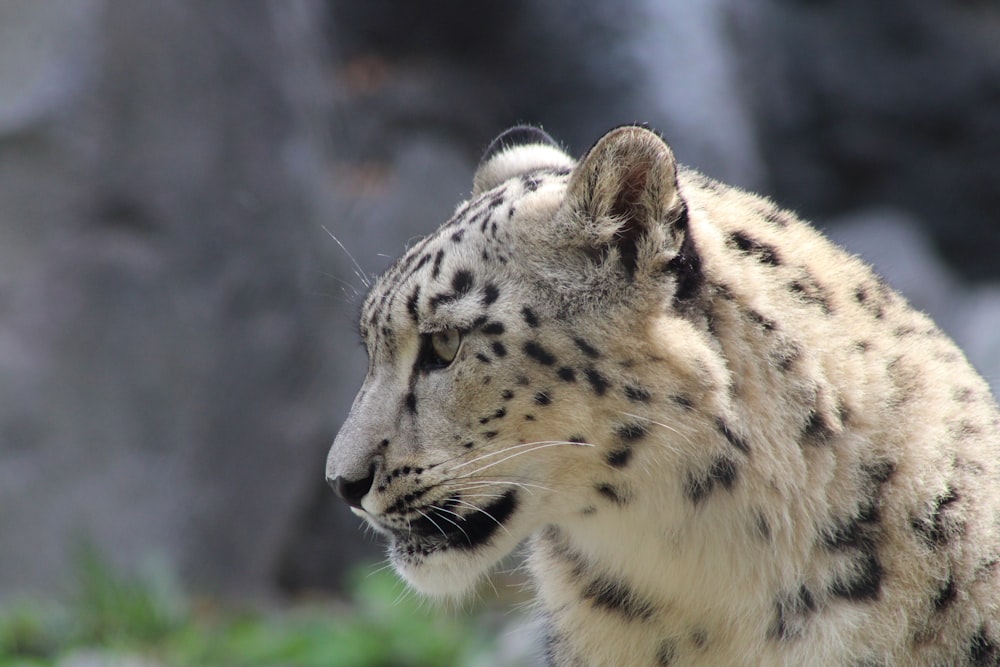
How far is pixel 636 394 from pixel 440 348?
523 mm

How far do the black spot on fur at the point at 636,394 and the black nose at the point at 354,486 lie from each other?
0.70 m

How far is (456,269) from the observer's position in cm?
313

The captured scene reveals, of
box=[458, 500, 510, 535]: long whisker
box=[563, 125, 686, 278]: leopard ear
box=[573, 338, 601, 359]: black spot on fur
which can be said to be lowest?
box=[458, 500, 510, 535]: long whisker

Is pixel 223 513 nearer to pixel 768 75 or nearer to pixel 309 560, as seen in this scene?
pixel 309 560

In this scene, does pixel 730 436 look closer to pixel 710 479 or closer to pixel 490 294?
pixel 710 479

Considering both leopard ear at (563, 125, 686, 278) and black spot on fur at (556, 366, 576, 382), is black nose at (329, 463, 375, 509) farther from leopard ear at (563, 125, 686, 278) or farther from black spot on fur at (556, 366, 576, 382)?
leopard ear at (563, 125, 686, 278)

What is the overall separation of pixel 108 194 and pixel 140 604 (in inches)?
107

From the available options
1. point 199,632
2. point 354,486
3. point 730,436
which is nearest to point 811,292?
point 730,436

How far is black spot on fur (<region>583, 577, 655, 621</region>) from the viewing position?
3.27 metres

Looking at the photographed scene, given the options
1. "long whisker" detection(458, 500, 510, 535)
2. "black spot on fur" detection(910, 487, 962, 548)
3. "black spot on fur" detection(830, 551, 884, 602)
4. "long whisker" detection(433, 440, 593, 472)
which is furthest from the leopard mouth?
"black spot on fur" detection(910, 487, 962, 548)

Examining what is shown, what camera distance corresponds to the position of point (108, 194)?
810 cm

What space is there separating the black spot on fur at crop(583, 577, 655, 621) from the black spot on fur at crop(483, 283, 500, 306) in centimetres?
86

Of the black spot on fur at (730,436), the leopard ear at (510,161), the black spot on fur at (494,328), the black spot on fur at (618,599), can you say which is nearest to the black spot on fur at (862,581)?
the black spot on fur at (730,436)

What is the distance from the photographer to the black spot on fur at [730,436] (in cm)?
298
